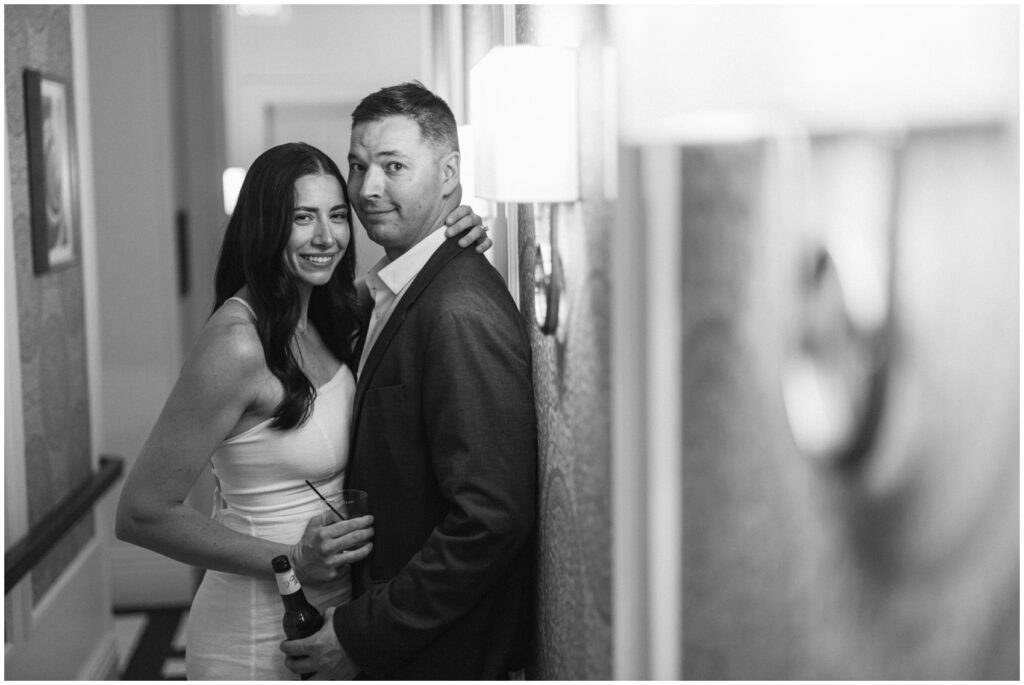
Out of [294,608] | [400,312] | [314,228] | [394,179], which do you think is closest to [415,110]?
[394,179]

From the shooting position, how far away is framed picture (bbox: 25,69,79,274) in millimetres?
2818

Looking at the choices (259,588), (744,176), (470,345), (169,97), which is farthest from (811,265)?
(169,97)

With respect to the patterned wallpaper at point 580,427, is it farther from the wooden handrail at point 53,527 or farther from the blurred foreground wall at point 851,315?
the wooden handrail at point 53,527

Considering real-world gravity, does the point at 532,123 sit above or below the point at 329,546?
above

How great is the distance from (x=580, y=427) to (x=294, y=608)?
746mm

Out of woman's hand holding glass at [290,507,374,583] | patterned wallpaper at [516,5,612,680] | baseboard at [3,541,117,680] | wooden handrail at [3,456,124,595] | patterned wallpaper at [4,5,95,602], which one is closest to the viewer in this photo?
patterned wallpaper at [516,5,612,680]

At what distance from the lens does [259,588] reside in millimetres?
1860

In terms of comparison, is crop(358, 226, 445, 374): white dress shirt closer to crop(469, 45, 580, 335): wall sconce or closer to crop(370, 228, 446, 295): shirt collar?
crop(370, 228, 446, 295): shirt collar

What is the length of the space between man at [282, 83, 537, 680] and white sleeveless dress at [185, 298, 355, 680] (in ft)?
0.22

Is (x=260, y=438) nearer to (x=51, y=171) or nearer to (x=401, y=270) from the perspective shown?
(x=401, y=270)

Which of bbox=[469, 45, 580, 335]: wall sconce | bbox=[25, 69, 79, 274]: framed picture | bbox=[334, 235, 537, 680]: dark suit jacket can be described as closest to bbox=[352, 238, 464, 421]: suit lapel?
bbox=[334, 235, 537, 680]: dark suit jacket

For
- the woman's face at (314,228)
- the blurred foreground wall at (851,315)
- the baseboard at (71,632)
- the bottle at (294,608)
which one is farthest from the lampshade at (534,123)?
the baseboard at (71,632)

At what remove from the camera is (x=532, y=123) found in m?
1.33

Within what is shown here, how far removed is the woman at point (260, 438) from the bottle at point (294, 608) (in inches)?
1.3
